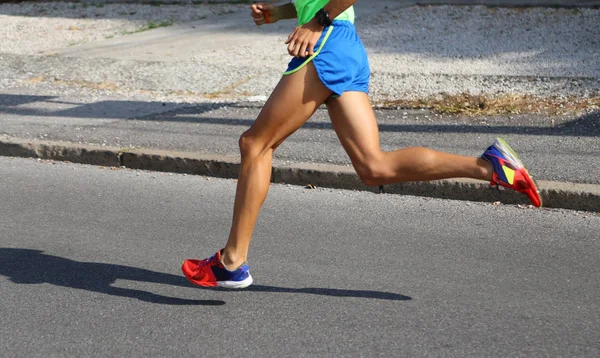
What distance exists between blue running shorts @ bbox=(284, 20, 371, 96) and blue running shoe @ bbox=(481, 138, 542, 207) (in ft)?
2.37

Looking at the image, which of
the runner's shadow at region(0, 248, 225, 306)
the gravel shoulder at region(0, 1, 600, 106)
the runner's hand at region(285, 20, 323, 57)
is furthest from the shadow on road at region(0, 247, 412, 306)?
the gravel shoulder at region(0, 1, 600, 106)

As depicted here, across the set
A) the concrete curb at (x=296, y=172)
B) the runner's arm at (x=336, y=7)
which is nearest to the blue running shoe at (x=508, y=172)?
the runner's arm at (x=336, y=7)

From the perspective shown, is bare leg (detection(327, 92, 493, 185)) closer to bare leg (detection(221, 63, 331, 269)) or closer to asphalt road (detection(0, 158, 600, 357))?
bare leg (detection(221, 63, 331, 269))

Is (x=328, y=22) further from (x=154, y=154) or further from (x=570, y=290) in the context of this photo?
(x=154, y=154)

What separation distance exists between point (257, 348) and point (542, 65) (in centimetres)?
818

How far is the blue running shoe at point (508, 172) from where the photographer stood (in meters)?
4.21

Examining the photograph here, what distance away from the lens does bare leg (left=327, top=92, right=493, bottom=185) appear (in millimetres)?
4129

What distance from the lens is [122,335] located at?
4.00m

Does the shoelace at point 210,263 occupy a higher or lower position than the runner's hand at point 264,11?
lower

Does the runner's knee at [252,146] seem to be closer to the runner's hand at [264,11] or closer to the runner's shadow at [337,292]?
the runner's hand at [264,11]

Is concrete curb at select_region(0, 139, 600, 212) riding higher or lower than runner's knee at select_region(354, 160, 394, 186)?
lower

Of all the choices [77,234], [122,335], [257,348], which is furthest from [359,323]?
[77,234]

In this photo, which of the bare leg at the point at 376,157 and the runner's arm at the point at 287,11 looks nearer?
the bare leg at the point at 376,157

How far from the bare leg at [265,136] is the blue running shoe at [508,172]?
837 millimetres
